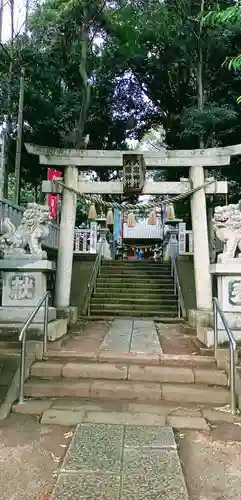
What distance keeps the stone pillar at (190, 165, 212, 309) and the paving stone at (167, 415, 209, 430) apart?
12.6 feet

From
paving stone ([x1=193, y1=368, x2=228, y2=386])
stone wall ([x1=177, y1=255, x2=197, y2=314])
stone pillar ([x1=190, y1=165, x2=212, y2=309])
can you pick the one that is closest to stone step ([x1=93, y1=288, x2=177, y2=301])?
stone wall ([x1=177, y1=255, x2=197, y2=314])

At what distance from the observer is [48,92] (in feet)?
42.8

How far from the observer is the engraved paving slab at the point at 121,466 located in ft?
7.93

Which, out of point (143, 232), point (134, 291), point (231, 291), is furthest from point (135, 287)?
point (143, 232)

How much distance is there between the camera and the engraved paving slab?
242 centimetres

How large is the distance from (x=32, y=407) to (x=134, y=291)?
24.8 feet

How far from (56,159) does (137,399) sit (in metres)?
5.25

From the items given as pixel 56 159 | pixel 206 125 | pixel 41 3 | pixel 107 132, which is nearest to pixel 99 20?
pixel 41 3

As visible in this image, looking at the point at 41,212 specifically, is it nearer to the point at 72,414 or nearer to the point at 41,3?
the point at 72,414

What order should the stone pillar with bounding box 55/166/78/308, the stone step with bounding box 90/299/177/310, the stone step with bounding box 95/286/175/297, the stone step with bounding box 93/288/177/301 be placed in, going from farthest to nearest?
the stone step with bounding box 95/286/175/297 → the stone step with bounding box 93/288/177/301 → the stone step with bounding box 90/299/177/310 → the stone pillar with bounding box 55/166/78/308

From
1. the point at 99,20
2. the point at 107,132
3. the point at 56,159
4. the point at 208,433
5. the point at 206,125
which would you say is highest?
the point at 99,20

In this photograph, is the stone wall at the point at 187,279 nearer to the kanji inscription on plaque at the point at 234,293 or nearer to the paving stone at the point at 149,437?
the kanji inscription on plaque at the point at 234,293

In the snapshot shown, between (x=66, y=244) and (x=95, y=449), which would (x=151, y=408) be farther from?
(x=66, y=244)

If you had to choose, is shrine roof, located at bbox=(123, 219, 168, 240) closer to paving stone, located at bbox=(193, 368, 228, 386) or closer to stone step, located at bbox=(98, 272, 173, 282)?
stone step, located at bbox=(98, 272, 173, 282)
